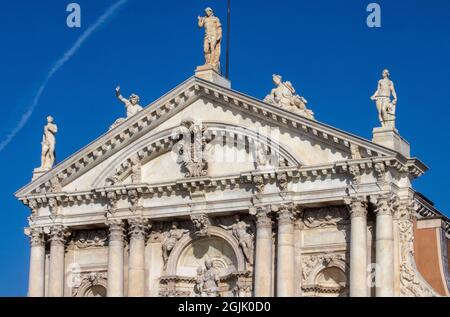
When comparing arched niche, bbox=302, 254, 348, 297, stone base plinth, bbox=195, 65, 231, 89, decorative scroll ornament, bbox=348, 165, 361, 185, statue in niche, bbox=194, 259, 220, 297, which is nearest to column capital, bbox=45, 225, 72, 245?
statue in niche, bbox=194, 259, 220, 297

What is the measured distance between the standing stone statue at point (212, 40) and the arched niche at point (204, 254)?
229 inches

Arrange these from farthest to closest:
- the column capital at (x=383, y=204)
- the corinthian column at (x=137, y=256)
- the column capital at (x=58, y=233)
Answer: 1. the column capital at (x=58, y=233)
2. the corinthian column at (x=137, y=256)
3. the column capital at (x=383, y=204)

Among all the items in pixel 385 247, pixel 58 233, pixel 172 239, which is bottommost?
pixel 385 247

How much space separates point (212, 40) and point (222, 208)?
234 inches

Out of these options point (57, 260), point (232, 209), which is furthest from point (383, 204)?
point (57, 260)

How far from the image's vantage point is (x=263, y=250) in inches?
2007

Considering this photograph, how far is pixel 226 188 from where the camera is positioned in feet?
171

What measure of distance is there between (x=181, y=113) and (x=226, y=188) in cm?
332

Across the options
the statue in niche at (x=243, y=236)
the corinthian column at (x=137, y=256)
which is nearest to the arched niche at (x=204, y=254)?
the statue in niche at (x=243, y=236)

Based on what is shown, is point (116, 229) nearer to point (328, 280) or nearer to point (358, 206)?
point (328, 280)

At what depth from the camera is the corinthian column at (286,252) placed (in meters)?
50.2

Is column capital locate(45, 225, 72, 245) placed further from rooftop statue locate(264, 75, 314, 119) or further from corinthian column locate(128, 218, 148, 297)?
rooftop statue locate(264, 75, 314, 119)

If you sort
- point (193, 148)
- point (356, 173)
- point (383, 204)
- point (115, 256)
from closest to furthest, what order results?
point (383, 204)
point (356, 173)
point (193, 148)
point (115, 256)

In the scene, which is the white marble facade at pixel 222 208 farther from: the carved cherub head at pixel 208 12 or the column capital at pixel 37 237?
the carved cherub head at pixel 208 12
